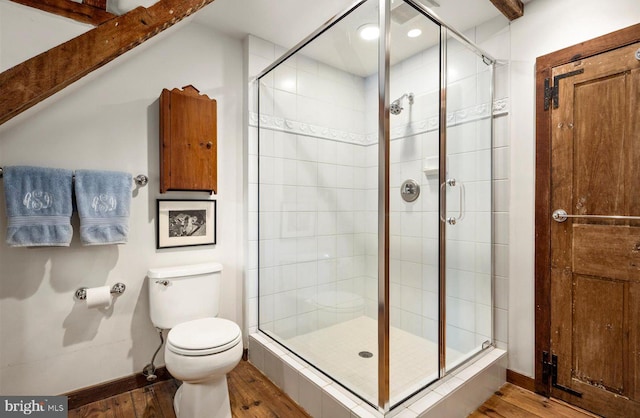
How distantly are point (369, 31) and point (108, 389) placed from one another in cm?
244

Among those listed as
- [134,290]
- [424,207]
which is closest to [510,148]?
[424,207]

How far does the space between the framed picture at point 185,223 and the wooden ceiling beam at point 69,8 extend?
3.37 feet

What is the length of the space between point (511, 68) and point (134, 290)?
274 centimetres

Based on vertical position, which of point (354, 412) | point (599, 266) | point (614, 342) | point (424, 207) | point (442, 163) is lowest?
point (354, 412)

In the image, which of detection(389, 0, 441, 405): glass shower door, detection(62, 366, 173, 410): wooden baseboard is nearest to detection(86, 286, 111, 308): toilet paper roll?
detection(62, 366, 173, 410): wooden baseboard

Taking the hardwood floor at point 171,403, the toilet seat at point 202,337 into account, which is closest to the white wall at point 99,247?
the hardwood floor at point 171,403

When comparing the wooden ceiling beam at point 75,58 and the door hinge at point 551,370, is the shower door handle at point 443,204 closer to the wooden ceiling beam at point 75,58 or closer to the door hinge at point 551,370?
the door hinge at point 551,370

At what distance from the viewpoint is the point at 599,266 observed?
1.68 meters

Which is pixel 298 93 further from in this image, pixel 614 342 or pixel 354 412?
pixel 614 342

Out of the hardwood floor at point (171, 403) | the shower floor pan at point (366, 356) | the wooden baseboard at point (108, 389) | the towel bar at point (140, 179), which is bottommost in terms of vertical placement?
the hardwood floor at point (171, 403)

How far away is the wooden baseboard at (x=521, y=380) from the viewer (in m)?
1.92

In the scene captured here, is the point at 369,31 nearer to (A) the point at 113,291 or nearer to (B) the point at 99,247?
(B) the point at 99,247

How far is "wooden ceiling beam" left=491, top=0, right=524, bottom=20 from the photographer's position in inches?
73.4

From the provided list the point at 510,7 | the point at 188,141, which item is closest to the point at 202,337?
the point at 188,141
